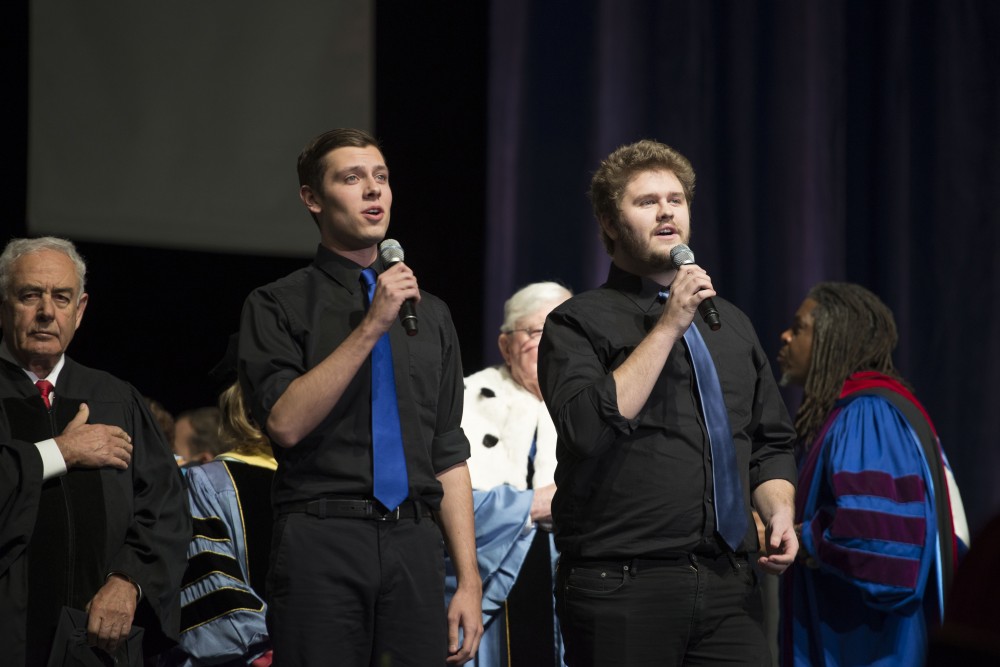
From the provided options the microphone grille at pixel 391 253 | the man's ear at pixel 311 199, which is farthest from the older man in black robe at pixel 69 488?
the microphone grille at pixel 391 253

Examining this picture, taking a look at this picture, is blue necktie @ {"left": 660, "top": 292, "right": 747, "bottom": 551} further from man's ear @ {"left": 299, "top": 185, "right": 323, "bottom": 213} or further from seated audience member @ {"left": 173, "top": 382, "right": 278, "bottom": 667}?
seated audience member @ {"left": 173, "top": 382, "right": 278, "bottom": 667}

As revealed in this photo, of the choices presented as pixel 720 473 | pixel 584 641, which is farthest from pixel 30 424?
pixel 720 473

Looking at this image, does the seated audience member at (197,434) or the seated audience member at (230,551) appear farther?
the seated audience member at (197,434)

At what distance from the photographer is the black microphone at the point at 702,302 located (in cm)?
247

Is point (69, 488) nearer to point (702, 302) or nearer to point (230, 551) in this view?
point (230, 551)

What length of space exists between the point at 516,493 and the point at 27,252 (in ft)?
5.10

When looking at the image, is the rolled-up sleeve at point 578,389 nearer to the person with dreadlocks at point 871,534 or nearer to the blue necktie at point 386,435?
the blue necktie at point 386,435

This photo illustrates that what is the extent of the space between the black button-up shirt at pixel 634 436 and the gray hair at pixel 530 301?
136cm

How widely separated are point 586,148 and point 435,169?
733 millimetres

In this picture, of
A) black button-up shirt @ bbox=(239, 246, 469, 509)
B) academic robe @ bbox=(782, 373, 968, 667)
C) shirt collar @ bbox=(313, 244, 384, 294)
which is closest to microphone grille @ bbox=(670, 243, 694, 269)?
black button-up shirt @ bbox=(239, 246, 469, 509)

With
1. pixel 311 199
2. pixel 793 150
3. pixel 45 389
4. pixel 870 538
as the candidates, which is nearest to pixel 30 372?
pixel 45 389

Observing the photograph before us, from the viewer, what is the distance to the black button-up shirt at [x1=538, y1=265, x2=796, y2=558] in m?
2.48

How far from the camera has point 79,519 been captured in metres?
3.01

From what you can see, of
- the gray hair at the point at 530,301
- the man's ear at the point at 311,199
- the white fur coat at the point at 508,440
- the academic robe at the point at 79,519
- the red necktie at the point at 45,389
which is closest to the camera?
the man's ear at the point at 311,199
